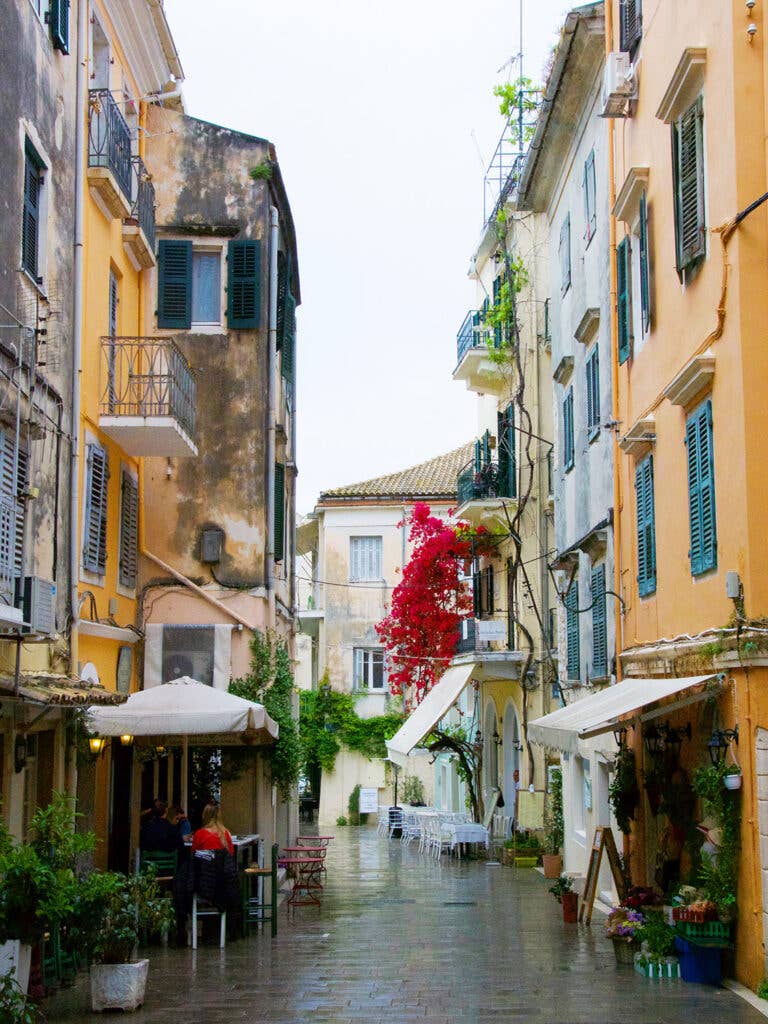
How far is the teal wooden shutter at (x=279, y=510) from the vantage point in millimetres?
23434

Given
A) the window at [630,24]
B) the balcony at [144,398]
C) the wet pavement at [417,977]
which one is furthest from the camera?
the balcony at [144,398]

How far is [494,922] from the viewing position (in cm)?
1877

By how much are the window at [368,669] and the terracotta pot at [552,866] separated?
2305 cm

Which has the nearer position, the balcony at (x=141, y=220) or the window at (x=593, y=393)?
the balcony at (x=141, y=220)

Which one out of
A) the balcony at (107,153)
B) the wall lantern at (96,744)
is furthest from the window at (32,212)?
the wall lantern at (96,744)

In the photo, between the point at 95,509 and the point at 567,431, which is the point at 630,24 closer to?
the point at 567,431

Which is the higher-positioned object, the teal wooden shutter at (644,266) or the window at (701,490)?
the teal wooden shutter at (644,266)

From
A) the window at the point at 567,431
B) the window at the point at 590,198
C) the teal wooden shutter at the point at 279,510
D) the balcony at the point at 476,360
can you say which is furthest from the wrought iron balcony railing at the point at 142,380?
the balcony at the point at 476,360

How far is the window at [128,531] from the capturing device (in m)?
20.1

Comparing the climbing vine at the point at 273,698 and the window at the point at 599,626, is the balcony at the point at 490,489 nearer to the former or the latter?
the climbing vine at the point at 273,698

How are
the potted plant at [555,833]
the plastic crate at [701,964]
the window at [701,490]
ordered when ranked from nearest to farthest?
the plastic crate at [701,964], the window at [701,490], the potted plant at [555,833]

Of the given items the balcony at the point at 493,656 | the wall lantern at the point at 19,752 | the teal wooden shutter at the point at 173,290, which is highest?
the teal wooden shutter at the point at 173,290

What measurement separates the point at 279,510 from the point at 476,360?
37.5 ft

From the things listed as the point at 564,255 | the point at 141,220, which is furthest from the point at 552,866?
the point at 141,220
